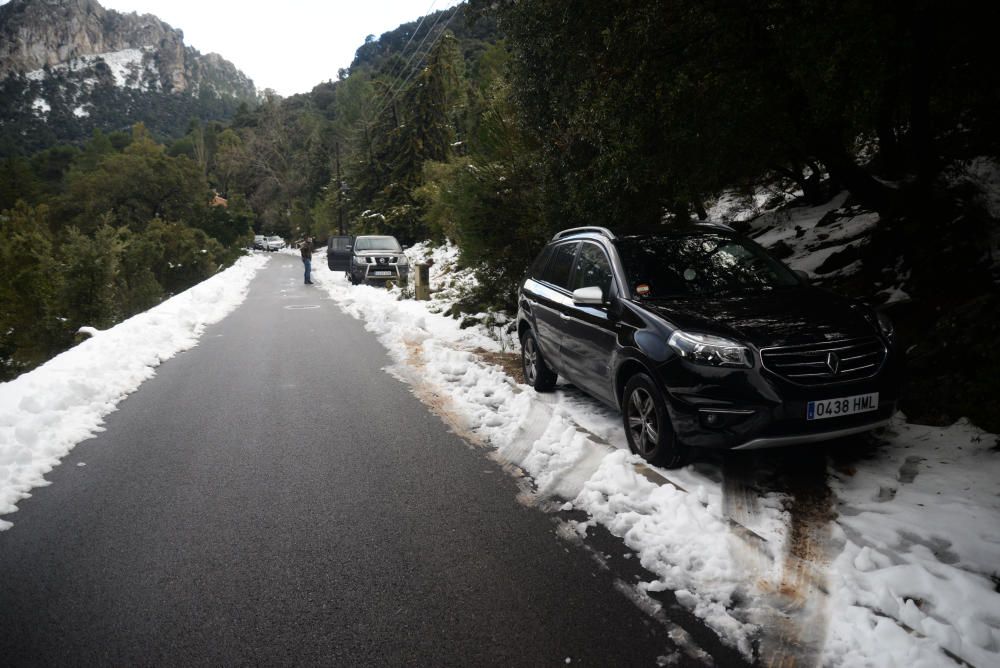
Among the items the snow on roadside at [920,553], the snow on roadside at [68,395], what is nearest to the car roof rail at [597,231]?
the snow on roadside at [920,553]

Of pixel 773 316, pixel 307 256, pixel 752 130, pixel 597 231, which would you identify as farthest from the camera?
pixel 307 256

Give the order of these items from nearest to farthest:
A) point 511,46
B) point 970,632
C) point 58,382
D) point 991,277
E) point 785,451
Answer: point 970,632 → point 785,451 → point 991,277 → point 58,382 → point 511,46

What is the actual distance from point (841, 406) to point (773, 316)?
2.53ft

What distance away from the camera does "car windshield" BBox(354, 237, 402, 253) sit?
2639 cm

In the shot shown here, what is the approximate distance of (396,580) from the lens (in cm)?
338

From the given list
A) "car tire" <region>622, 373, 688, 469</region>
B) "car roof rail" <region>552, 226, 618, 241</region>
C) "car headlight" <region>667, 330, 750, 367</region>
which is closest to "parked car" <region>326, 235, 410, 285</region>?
"car roof rail" <region>552, 226, 618, 241</region>

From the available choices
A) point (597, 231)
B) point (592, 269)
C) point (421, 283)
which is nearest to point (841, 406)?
point (592, 269)

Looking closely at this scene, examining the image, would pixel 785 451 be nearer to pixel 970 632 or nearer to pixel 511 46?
pixel 970 632

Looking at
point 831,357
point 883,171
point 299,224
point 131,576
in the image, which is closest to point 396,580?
point 131,576

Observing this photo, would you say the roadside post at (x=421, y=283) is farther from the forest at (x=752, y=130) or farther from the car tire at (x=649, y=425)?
the car tire at (x=649, y=425)

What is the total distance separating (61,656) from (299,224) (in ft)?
276

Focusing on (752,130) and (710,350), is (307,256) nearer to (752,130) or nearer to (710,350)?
(752,130)

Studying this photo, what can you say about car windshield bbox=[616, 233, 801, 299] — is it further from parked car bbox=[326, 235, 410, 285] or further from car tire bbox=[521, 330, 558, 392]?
parked car bbox=[326, 235, 410, 285]

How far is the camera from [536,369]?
24.1 feet
